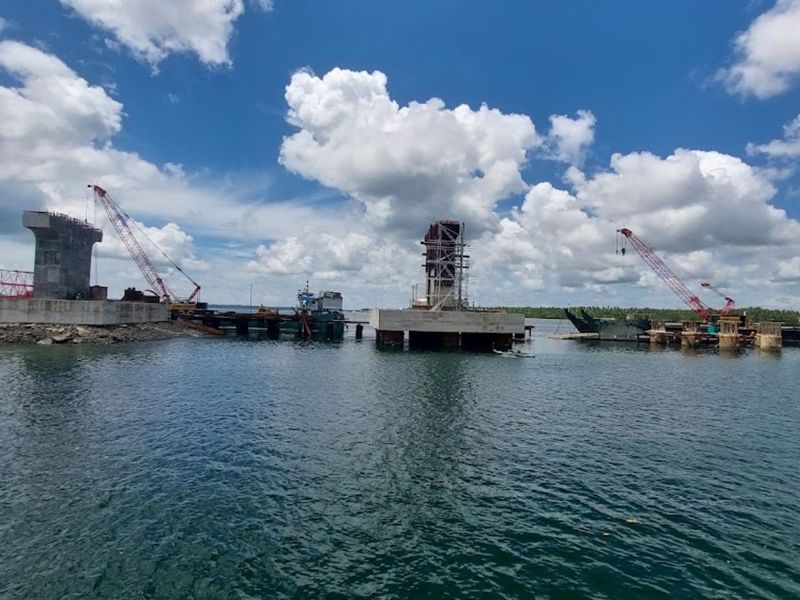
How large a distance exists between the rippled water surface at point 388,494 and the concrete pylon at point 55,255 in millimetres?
50770

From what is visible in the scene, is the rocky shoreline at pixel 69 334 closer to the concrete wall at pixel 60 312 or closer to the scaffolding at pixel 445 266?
the concrete wall at pixel 60 312

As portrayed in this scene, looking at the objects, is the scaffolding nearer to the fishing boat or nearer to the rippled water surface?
the fishing boat

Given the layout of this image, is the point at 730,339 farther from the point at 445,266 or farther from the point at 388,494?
the point at 388,494

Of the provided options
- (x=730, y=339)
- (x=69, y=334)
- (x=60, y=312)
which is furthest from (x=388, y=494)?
(x=730, y=339)

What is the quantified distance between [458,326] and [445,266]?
14.7 meters

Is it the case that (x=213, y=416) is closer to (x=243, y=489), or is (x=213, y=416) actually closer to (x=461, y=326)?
(x=243, y=489)

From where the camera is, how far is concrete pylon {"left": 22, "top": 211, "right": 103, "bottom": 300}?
8006 centimetres

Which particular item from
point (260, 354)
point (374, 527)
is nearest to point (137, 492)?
point (374, 527)

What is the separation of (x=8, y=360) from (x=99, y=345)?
60.6ft

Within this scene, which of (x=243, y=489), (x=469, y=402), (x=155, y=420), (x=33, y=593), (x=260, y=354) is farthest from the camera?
(x=260, y=354)

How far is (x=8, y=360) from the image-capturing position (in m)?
52.8

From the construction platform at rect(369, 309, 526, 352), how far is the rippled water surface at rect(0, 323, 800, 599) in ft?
122

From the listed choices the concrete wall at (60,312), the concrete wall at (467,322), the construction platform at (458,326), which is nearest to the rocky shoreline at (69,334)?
the concrete wall at (60,312)

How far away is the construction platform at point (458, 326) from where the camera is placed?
78.2m
